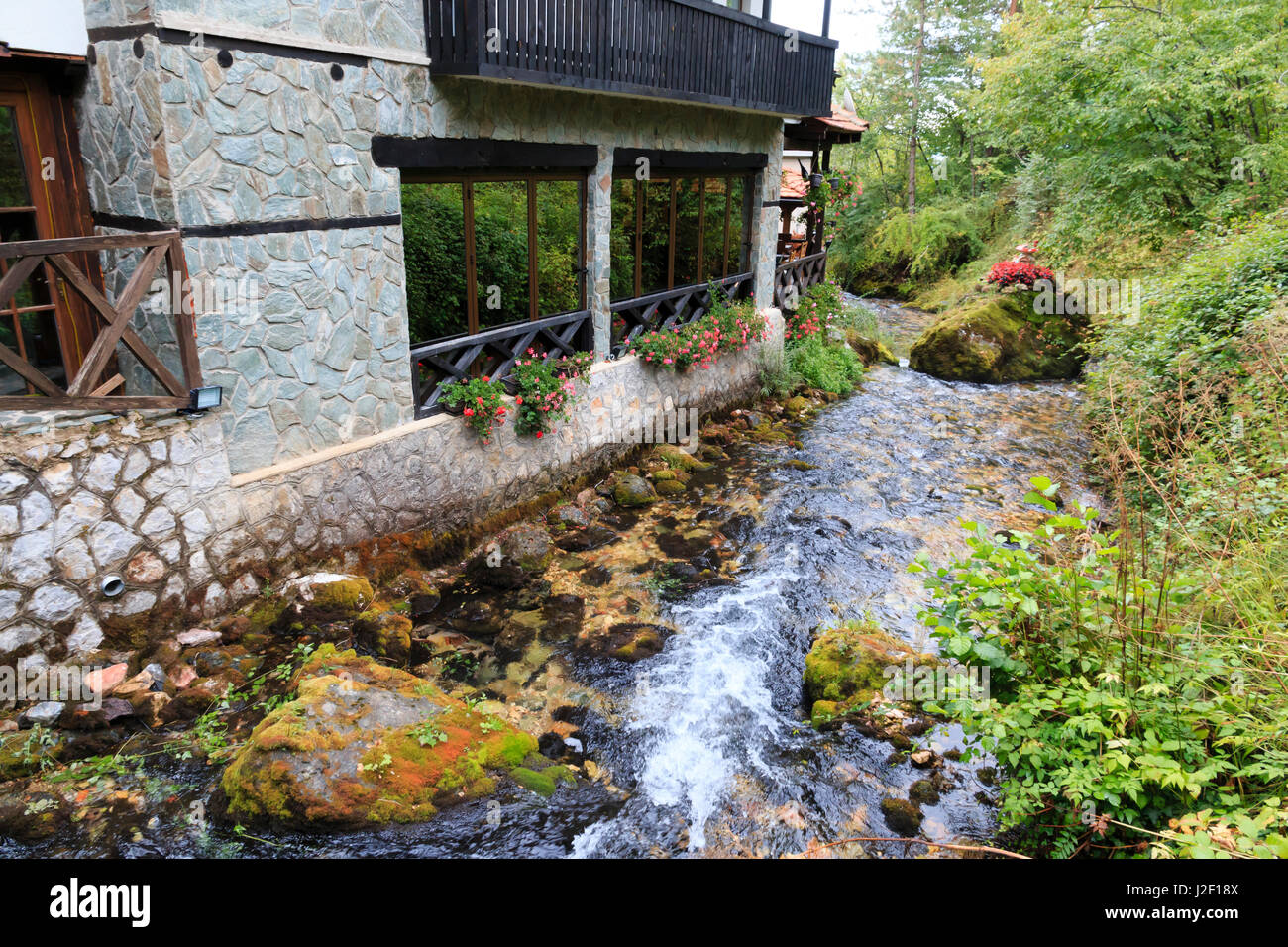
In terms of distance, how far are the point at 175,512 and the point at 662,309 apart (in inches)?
317

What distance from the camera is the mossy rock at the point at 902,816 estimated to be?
5.17 m

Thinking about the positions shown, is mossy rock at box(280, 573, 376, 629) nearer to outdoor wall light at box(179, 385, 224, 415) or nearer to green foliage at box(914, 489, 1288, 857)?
outdoor wall light at box(179, 385, 224, 415)

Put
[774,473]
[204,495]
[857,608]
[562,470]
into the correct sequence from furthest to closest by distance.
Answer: [774,473], [562,470], [857,608], [204,495]

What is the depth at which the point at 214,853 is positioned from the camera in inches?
173

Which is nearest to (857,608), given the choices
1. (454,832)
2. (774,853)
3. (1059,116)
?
(774,853)

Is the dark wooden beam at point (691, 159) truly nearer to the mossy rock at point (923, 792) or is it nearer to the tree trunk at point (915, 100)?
the mossy rock at point (923, 792)

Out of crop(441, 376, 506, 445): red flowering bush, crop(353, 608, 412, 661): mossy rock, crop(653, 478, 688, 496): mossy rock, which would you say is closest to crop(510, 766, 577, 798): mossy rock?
crop(353, 608, 412, 661): mossy rock

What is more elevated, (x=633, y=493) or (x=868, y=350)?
(x=868, y=350)

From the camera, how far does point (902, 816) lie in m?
5.25

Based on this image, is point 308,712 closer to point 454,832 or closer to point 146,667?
point 454,832

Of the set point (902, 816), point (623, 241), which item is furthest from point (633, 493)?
point (902, 816)

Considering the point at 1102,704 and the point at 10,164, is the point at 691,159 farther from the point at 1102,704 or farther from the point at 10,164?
the point at 1102,704

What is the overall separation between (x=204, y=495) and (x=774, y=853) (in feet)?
16.0

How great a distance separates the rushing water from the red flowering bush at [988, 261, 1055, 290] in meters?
7.15
